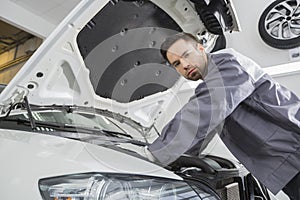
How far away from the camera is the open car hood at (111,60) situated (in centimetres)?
126

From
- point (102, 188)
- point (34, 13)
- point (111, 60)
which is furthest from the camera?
point (34, 13)

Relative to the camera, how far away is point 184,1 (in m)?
1.51

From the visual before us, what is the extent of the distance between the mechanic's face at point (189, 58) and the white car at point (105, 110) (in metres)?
0.25

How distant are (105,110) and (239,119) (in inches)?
35.0

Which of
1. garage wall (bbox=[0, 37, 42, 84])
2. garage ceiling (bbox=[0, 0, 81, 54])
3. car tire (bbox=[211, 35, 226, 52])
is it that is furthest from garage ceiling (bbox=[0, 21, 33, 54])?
car tire (bbox=[211, 35, 226, 52])

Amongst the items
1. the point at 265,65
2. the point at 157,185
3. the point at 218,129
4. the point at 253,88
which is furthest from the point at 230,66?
the point at 265,65

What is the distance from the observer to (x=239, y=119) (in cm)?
129

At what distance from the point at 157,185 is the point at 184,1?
37.0 inches

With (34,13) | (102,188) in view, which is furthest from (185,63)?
(34,13)

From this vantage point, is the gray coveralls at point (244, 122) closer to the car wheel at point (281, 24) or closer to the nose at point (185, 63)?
the nose at point (185, 63)

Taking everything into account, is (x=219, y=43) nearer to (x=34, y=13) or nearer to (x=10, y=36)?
(x=34, y=13)

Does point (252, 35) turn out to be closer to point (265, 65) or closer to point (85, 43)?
point (265, 65)

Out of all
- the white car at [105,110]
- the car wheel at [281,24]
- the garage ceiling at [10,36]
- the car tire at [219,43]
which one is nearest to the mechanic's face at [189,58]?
the white car at [105,110]

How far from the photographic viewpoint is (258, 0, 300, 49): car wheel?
292cm
